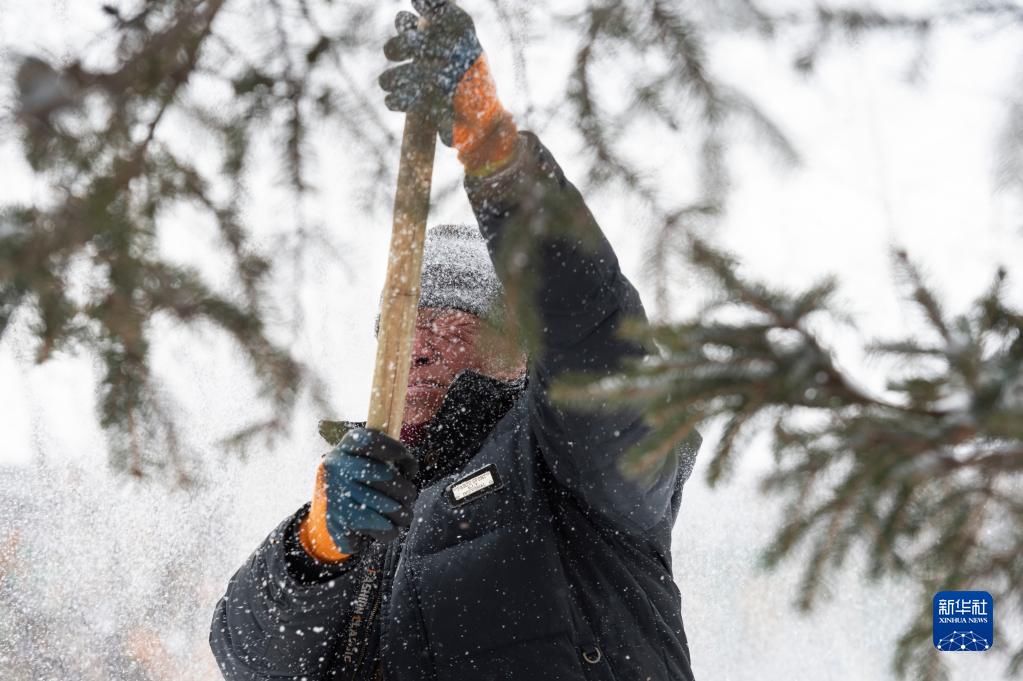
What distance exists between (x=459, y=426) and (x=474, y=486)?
18cm

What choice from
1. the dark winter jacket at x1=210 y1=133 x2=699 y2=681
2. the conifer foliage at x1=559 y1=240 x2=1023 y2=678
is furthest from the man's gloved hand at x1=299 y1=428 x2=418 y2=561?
the conifer foliage at x1=559 y1=240 x2=1023 y2=678

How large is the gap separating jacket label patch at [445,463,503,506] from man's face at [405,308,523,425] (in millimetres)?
202

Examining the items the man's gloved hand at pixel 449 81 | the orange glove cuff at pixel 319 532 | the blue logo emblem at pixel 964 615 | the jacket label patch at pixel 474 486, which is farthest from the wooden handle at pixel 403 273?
the blue logo emblem at pixel 964 615

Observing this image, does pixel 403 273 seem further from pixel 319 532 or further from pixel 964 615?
pixel 964 615

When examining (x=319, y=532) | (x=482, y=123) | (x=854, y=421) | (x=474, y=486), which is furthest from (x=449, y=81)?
(x=474, y=486)

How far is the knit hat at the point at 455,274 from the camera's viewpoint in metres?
2.11

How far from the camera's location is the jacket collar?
6.57 feet

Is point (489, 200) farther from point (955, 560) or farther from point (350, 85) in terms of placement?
point (955, 560)

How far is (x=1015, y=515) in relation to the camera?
721mm

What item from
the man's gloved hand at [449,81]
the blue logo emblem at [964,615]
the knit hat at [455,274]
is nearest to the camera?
the blue logo emblem at [964,615]

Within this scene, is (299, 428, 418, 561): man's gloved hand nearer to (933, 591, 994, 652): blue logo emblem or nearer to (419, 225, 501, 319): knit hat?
(419, 225, 501, 319): knit hat

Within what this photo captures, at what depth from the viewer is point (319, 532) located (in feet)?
5.40

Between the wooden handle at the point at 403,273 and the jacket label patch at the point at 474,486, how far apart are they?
34cm

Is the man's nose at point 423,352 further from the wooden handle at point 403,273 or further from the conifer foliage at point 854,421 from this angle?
the conifer foliage at point 854,421
